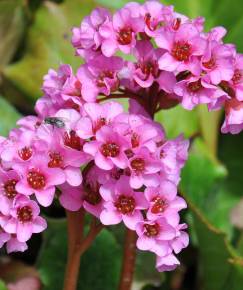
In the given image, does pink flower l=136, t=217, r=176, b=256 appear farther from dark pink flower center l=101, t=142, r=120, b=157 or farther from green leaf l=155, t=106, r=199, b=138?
green leaf l=155, t=106, r=199, b=138

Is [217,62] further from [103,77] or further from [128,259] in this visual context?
[128,259]

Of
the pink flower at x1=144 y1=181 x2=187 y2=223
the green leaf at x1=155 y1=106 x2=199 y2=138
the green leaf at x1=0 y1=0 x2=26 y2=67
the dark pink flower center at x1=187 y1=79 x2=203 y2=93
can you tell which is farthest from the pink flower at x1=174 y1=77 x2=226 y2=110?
the green leaf at x1=0 y1=0 x2=26 y2=67

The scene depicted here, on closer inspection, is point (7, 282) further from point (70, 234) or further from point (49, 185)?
point (49, 185)

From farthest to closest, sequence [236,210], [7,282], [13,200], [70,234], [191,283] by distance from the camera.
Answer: [191,283] < [236,210] < [7,282] < [70,234] < [13,200]

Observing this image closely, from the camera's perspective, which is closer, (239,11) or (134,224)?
(134,224)

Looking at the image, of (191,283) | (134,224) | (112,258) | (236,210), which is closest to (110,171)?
(134,224)

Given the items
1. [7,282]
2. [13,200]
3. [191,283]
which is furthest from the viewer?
[191,283]

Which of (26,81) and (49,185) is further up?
(26,81)

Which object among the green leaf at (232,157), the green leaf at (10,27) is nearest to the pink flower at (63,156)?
the green leaf at (10,27)
